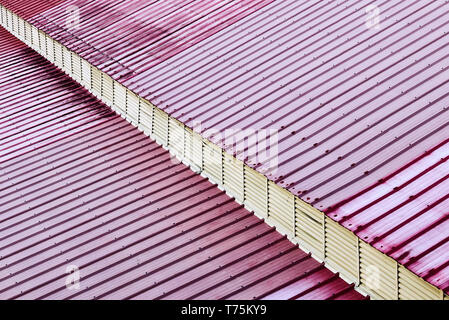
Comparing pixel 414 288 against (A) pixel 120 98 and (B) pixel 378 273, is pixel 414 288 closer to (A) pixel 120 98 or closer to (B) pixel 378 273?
(B) pixel 378 273

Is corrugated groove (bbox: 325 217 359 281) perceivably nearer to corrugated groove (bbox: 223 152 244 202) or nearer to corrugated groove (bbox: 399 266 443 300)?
corrugated groove (bbox: 399 266 443 300)

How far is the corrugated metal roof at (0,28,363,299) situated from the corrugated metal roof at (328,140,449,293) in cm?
126

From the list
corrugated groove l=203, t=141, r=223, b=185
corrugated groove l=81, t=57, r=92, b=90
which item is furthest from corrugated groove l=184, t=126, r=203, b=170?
corrugated groove l=81, t=57, r=92, b=90

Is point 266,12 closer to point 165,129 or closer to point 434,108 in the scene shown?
point 165,129

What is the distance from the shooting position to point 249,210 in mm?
12703

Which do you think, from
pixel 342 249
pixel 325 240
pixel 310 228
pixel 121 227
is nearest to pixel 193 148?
pixel 121 227

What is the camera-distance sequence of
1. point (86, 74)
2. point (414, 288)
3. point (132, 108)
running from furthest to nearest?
1. point (86, 74)
2. point (132, 108)
3. point (414, 288)

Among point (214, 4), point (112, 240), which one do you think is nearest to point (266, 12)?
point (214, 4)

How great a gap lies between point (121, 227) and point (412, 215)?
554cm

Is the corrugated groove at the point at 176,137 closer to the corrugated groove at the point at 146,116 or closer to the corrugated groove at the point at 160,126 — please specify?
the corrugated groove at the point at 160,126

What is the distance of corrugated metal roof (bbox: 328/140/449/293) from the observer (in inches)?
357

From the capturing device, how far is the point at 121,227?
41.4 ft

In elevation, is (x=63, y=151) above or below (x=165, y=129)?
below
